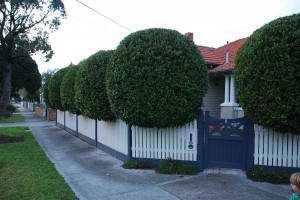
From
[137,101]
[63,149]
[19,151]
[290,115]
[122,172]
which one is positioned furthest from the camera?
[63,149]

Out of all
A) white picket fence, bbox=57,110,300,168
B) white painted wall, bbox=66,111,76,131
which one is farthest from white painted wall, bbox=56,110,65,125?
white picket fence, bbox=57,110,300,168

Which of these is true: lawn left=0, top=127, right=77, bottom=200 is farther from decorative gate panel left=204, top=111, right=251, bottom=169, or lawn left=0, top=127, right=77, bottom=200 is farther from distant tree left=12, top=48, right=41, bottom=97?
distant tree left=12, top=48, right=41, bottom=97

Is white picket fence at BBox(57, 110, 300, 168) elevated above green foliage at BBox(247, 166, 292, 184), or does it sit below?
above

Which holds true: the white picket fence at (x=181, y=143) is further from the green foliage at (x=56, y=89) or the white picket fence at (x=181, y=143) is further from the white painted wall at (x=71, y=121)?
the green foliage at (x=56, y=89)

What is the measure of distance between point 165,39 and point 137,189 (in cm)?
360

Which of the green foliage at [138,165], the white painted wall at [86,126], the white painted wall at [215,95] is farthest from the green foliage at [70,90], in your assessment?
the white painted wall at [215,95]

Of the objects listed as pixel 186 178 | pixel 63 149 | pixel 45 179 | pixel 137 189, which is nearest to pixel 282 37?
pixel 186 178

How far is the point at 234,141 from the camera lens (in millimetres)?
6234

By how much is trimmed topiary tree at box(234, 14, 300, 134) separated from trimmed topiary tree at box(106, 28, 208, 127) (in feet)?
3.99

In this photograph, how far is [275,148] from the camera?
5.84 metres

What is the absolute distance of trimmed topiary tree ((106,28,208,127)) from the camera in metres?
6.16

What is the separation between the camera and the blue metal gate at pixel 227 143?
20.0ft

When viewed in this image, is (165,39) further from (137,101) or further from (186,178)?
(186,178)

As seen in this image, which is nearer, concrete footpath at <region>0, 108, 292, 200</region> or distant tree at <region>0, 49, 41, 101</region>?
concrete footpath at <region>0, 108, 292, 200</region>
